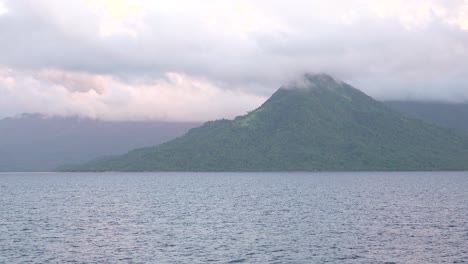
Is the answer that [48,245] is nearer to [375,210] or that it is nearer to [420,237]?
[420,237]

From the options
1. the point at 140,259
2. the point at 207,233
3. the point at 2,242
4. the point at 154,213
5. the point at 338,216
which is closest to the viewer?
the point at 140,259

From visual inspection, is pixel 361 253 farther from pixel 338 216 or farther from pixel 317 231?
pixel 338 216

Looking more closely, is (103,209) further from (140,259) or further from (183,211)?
(140,259)

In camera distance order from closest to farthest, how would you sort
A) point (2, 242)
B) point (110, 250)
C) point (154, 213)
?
point (110, 250), point (2, 242), point (154, 213)

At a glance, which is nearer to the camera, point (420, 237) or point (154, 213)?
point (420, 237)

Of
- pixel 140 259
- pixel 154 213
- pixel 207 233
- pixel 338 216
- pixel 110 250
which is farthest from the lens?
pixel 154 213

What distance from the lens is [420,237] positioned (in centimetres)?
11919

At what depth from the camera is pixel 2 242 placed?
117 metres

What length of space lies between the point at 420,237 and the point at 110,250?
60.4 m

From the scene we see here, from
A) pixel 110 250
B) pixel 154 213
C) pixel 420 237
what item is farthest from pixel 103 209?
pixel 420 237

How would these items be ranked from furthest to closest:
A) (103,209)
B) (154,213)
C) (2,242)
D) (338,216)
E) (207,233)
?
(103,209) → (154,213) → (338,216) → (207,233) → (2,242)

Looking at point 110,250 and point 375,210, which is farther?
point 375,210

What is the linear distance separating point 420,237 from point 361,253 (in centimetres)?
2203

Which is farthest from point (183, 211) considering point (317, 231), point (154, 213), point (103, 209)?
point (317, 231)
